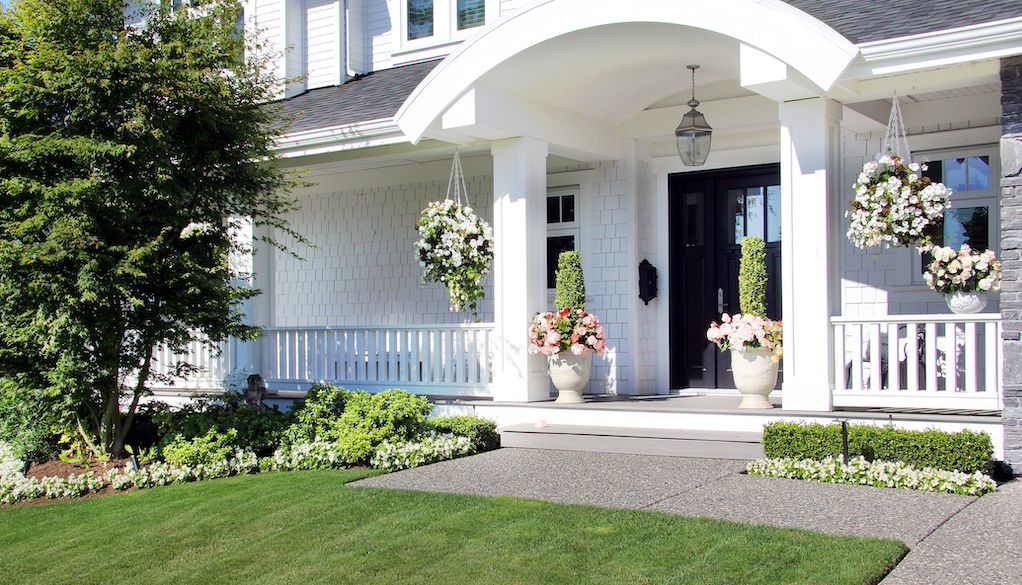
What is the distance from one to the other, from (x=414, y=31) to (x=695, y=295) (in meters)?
5.06

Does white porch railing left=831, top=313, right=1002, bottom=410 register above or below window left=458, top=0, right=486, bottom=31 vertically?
below

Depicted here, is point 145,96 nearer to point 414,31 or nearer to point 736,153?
point 414,31

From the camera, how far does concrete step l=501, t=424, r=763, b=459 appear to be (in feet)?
27.8

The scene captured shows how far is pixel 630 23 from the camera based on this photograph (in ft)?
28.3

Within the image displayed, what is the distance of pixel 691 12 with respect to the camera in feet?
27.5

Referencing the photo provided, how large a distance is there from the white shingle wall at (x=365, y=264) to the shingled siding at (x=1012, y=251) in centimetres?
624

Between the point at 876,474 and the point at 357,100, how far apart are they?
7.35m

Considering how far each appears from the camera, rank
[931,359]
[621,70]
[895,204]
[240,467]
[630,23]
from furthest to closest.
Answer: [621,70] < [240,467] < [630,23] < [895,204] < [931,359]

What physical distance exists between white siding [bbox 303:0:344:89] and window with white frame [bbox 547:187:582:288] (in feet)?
11.9

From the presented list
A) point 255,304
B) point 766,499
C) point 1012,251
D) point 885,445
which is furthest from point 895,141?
point 255,304

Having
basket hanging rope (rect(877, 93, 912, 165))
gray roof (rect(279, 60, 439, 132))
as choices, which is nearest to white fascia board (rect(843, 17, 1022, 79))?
basket hanging rope (rect(877, 93, 912, 165))

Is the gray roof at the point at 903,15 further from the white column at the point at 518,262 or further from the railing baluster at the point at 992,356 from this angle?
the white column at the point at 518,262

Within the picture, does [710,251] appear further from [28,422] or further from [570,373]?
[28,422]

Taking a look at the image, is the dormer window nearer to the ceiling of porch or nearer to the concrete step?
the ceiling of porch
